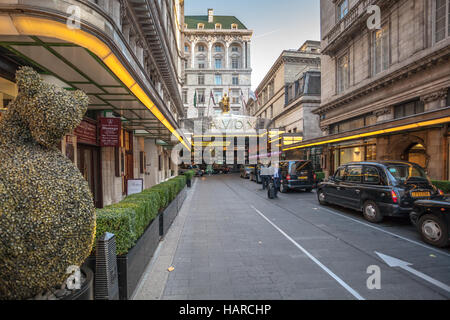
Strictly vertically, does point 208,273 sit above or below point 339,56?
below

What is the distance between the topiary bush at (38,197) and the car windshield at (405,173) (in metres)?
8.00

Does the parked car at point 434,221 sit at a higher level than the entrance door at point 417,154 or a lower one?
lower

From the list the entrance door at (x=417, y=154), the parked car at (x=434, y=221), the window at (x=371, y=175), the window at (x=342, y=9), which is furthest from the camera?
the window at (x=342, y=9)

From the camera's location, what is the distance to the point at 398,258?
14.8 feet

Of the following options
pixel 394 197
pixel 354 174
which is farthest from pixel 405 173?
pixel 354 174

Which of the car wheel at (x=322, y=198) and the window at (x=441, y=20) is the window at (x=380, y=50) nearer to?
the window at (x=441, y=20)

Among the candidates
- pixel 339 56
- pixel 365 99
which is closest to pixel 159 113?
pixel 365 99

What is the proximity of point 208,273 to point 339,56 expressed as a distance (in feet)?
80.1

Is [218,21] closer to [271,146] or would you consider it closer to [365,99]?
[271,146]

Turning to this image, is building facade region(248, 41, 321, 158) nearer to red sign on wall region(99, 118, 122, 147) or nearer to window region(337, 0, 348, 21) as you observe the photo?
window region(337, 0, 348, 21)

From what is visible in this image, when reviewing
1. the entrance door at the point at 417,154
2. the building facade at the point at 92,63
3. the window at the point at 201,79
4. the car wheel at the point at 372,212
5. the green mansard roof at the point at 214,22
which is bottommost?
the car wheel at the point at 372,212

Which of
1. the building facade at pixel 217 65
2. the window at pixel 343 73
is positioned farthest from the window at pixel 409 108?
the building facade at pixel 217 65

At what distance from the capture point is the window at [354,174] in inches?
312
